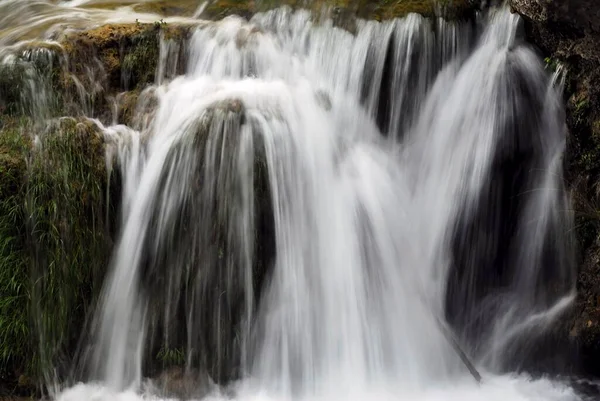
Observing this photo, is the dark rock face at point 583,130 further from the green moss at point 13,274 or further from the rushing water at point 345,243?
the green moss at point 13,274

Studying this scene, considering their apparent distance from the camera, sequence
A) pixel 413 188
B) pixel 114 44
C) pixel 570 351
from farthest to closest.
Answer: pixel 114 44 → pixel 413 188 → pixel 570 351

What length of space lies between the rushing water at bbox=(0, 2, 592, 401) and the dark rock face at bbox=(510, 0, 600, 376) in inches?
5.9

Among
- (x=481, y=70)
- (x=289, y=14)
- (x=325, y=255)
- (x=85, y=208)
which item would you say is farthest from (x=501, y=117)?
(x=85, y=208)

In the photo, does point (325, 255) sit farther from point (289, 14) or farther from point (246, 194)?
point (289, 14)

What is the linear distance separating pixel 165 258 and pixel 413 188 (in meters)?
2.74

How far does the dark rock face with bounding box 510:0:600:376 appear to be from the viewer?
5570mm

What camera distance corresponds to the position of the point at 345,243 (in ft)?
19.0

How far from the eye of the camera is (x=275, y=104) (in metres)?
6.36

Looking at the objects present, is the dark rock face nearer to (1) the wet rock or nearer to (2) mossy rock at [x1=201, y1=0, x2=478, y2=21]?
(2) mossy rock at [x1=201, y1=0, x2=478, y2=21]

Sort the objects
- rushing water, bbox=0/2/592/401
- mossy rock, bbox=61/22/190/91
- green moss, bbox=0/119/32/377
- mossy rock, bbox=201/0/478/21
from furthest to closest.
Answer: mossy rock, bbox=61/22/190/91 < mossy rock, bbox=201/0/478/21 < rushing water, bbox=0/2/592/401 < green moss, bbox=0/119/32/377

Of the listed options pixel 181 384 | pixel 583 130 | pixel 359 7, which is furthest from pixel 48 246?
pixel 583 130

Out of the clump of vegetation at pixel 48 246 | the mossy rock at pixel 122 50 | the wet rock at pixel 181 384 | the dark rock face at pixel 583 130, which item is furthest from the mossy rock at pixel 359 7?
the wet rock at pixel 181 384

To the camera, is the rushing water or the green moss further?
the rushing water

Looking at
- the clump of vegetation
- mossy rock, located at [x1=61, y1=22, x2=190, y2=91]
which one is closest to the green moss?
the clump of vegetation
